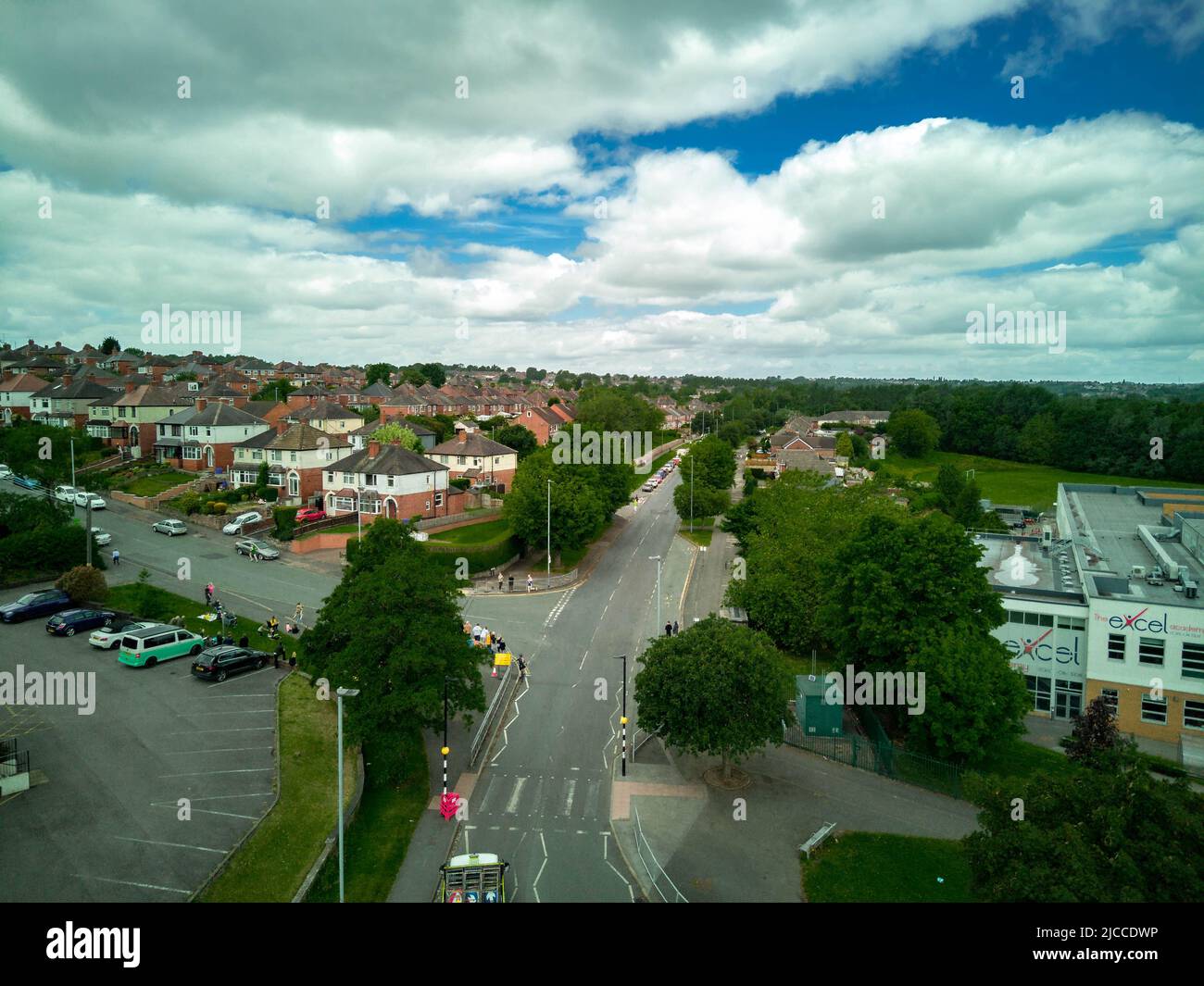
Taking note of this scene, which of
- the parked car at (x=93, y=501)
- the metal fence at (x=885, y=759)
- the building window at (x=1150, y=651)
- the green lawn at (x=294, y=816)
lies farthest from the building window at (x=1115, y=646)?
the parked car at (x=93, y=501)

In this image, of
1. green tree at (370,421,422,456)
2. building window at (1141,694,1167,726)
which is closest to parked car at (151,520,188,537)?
green tree at (370,421,422,456)

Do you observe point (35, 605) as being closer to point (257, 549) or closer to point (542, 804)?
point (257, 549)

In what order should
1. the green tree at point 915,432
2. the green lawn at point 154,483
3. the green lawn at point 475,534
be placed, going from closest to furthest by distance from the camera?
the green lawn at point 475,534 → the green lawn at point 154,483 → the green tree at point 915,432

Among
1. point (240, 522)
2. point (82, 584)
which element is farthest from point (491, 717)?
point (240, 522)

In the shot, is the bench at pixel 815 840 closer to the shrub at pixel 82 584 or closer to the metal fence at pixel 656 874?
the metal fence at pixel 656 874
